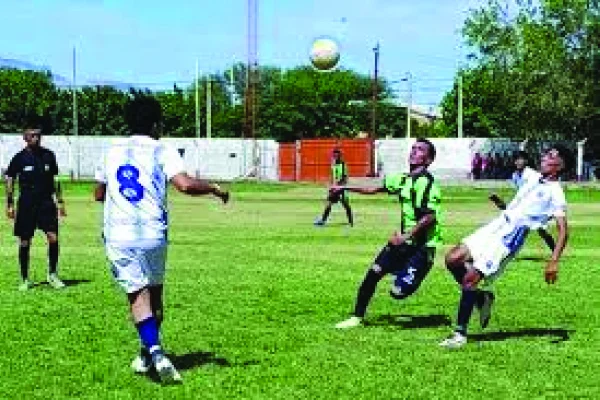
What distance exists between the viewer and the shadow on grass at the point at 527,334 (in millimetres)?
12547

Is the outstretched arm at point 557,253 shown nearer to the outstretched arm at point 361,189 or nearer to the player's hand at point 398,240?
the player's hand at point 398,240

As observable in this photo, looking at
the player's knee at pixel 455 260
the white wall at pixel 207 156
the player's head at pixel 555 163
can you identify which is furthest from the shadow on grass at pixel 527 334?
the white wall at pixel 207 156

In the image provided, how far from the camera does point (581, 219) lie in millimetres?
37656

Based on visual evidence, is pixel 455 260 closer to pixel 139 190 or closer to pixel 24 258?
pixel 139 190

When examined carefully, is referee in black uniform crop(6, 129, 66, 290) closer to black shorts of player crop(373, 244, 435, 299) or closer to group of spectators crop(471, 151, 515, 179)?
black shorts of player crop(373, 244, 435, 299)

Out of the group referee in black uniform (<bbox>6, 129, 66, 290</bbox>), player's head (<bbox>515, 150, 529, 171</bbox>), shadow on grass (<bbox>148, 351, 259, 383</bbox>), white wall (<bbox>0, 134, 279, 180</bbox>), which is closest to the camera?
shadow on grass (<bbox>148, 351, 259, 383</bbox>)

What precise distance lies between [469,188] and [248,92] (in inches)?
865

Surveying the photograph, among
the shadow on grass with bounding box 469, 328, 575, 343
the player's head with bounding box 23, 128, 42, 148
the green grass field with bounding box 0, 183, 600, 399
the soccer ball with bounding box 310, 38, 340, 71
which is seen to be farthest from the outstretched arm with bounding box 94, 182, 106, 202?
the soccer ball with bounding box 310, 38, 340, 71

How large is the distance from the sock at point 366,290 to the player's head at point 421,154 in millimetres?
1277

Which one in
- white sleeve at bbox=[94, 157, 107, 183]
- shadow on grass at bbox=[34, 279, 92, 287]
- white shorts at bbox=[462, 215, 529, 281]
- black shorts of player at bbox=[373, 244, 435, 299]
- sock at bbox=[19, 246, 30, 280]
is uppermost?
white sleeve at bbox=[94, 157, 107, 183]

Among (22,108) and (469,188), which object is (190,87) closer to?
(22,108)

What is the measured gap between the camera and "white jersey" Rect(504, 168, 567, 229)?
12.5 meters

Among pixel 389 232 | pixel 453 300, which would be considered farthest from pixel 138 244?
pixel 389 232

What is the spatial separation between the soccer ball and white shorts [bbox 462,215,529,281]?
78.9 ft
